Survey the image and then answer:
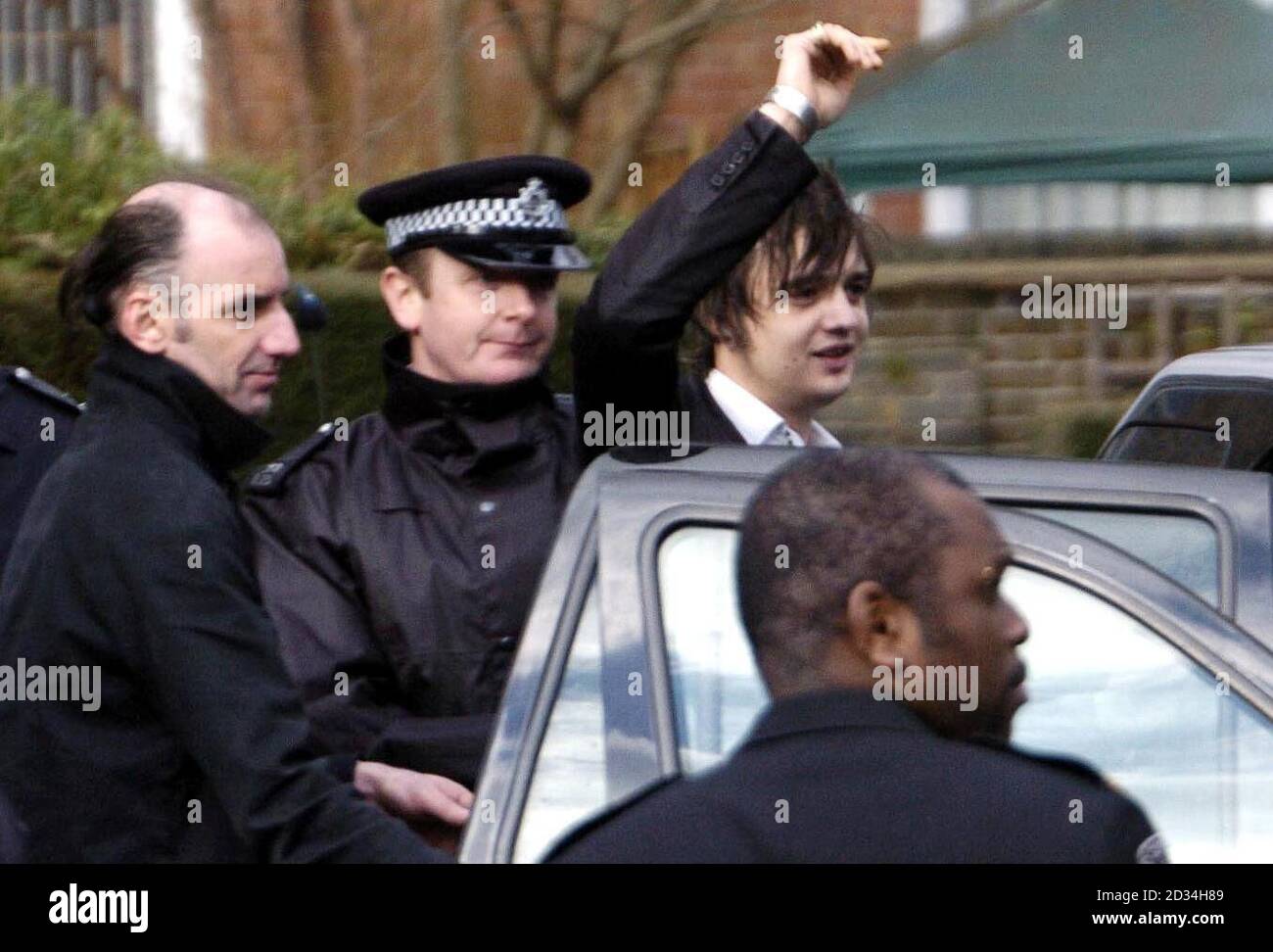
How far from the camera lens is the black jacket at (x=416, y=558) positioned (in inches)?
124

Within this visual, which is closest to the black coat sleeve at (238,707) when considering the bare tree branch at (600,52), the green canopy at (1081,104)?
the green canopy at (1081,104)

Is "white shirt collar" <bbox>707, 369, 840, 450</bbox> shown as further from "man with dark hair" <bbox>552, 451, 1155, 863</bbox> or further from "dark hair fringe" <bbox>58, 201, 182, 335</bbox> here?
"man with dark hair" <bbox>552, 451, 1155, 863</bbox>

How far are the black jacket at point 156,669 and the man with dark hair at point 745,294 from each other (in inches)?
22.4

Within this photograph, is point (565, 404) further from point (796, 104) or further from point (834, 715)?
point (834, 715)

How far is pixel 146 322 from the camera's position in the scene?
306 centimetres

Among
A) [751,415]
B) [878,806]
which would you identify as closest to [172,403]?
[751,415]

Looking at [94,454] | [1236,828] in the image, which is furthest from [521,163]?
[1236,828]

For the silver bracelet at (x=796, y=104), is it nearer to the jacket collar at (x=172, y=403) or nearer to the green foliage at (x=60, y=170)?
the jacket collar at (x=172, y=403)

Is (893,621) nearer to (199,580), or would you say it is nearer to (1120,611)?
(1120,611)

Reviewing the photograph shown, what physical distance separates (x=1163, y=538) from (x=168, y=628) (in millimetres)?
1182

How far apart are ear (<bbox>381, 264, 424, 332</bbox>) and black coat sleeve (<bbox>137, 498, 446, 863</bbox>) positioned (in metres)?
0.76

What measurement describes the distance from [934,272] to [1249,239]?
141 centimetres

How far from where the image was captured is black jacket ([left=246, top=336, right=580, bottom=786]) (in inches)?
124

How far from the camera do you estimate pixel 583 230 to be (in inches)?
318
